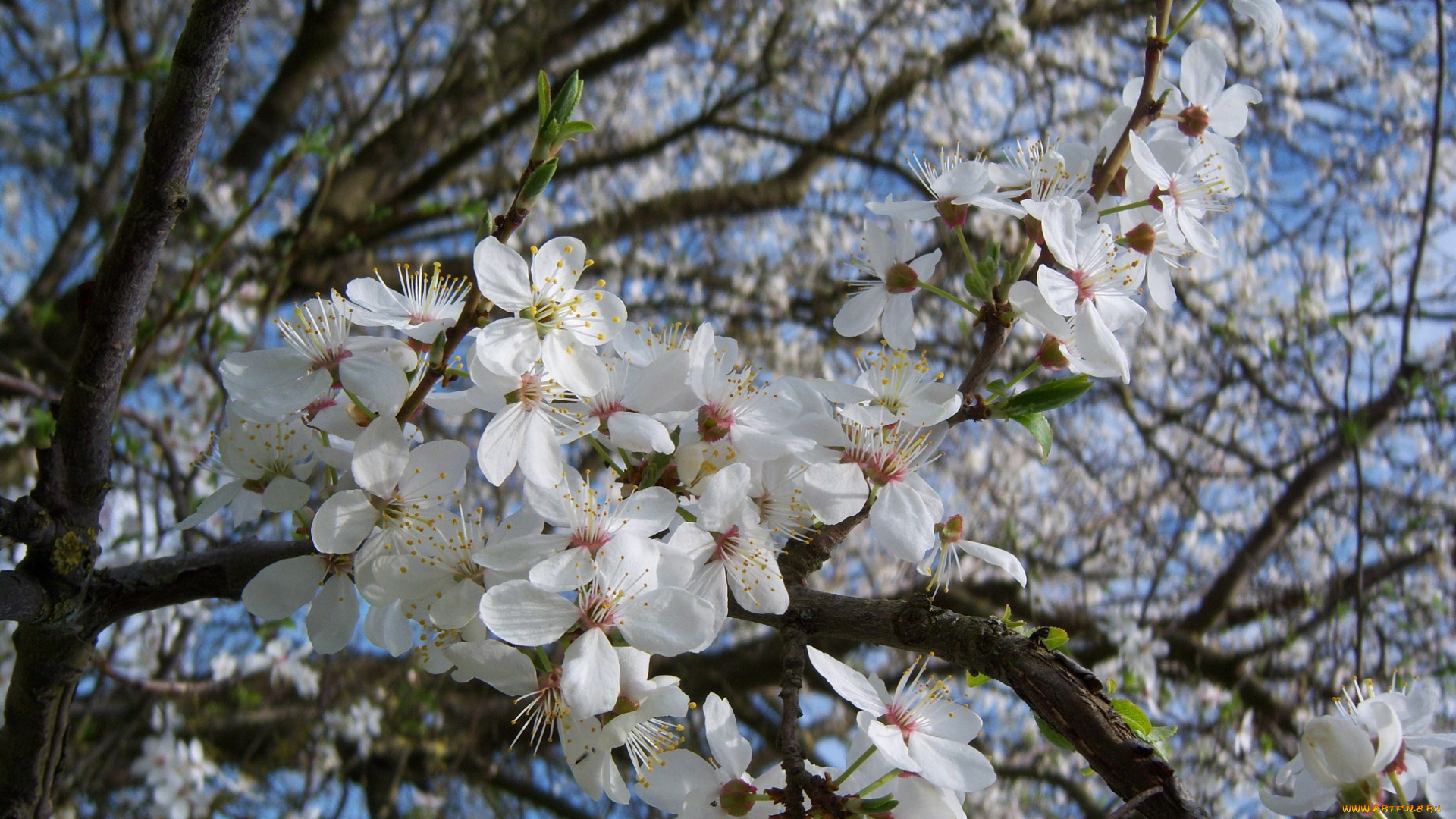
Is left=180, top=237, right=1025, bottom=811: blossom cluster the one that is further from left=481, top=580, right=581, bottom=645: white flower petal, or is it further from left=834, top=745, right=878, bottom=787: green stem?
left=834, top=745, right=878, bottom=787: green stem

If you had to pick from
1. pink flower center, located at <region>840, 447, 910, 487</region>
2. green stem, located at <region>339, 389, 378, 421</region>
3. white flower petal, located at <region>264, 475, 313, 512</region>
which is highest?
green stem, located at <region>339, 389, 378, 421</region>

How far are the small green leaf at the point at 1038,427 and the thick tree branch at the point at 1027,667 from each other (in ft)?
0.88

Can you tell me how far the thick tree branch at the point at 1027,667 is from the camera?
0.81 meters

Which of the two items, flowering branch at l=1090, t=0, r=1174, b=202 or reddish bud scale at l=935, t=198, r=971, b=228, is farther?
reddish bud scale at l=935, t=198, r=971, b=228

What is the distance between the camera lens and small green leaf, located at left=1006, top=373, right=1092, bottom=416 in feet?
3.57

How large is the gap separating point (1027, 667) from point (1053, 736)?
0.13 metres

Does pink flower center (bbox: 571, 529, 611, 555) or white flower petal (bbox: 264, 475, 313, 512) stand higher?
white flower petal (bbox: 264, 475, 313, 512)

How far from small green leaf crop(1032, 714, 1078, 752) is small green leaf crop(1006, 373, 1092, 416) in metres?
0.36

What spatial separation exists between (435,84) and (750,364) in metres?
4.68

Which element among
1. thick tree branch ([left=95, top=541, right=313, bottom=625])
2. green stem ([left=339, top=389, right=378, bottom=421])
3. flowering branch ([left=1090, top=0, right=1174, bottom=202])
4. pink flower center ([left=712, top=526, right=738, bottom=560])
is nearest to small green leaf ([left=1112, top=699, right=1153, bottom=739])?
pink flower center ([left=712, top=526, right=738, bottom=560])

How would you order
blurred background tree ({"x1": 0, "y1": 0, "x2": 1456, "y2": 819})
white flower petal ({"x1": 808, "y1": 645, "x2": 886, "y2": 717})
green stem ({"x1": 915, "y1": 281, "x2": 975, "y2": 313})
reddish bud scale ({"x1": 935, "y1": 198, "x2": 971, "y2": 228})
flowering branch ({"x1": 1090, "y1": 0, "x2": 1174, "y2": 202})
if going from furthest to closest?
blurred background tree ({"x1": 0, "y1": 0, "x2": 1456, "y2": 819}) → reddish bud scale ({"x1": 935, "y1": 198, "x2": 971, "y2": 228}) → flowering branch ({"x1": 1090, "y1": 0, "x2": 1174, "y2": 202}) → green stem ({"x1": 915, "y1": 281, "x2": 975, "y2": 313}) → white flower petal ({"x1": 808, "y1": 645, "x2": 886, "y2": 717})

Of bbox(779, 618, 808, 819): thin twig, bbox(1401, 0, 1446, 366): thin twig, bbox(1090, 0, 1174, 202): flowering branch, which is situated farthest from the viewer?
bbox(1401, 0, 1446, 366): thin twig

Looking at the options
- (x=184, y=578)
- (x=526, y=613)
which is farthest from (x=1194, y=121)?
(x=184, y=578)

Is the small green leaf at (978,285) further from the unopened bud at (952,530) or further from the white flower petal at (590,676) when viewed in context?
the white flower petal at (590,676)
